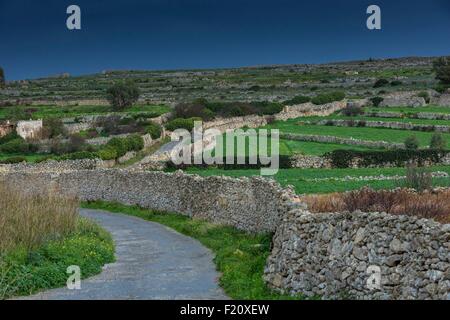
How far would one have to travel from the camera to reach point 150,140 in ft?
218

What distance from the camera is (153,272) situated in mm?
20625

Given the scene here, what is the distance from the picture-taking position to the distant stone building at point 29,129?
7769 cm

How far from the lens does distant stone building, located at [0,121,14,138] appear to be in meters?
81.3

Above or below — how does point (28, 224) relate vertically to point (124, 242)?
above

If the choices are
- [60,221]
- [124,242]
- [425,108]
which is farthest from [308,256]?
[425,108]

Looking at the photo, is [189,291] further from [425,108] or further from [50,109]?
[50,109]

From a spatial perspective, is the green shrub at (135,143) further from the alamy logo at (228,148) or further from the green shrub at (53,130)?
the green shrub at (53,130)

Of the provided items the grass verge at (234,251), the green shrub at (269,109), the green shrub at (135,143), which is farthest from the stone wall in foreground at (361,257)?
the green shrub at (269,109)

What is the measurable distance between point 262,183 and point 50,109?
93.7m

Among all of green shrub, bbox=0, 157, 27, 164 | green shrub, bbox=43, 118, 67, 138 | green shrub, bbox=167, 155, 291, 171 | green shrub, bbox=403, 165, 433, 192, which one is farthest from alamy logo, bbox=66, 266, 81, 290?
green shrub, bbox=43, 118, 67, 138

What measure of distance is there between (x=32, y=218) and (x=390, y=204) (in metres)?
10.5

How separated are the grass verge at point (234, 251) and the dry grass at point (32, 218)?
16.0 ft

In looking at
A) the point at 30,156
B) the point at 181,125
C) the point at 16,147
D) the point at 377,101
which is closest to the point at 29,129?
the point at 16,147
